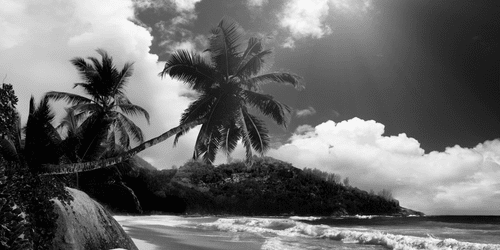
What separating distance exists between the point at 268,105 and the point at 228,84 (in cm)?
182

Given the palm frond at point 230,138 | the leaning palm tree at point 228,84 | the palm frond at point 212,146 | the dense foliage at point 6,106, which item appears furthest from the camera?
the palm frond at point 230,138

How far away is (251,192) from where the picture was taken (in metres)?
92.3

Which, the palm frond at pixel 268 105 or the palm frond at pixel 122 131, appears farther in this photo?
the palm frond at pixel 122 131

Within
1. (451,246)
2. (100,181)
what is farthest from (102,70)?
(451,246)

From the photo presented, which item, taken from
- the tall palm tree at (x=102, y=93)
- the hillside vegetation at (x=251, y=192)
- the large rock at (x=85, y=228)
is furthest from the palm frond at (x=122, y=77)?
the hillside vegetation at (x=251, y=192)

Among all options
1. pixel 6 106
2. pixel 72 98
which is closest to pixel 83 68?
pixel 72 98

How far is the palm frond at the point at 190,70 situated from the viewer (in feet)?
46.7

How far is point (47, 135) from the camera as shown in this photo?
13.0m

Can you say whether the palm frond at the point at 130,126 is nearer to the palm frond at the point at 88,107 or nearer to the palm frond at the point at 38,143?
the palm frond at the point at 88,107

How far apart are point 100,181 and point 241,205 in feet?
213

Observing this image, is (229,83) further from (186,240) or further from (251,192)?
(251,192)

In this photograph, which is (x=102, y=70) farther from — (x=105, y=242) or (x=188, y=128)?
(x=105, y=242)

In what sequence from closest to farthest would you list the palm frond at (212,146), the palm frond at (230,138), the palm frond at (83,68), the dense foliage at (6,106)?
the dense foliage at (6,106) < the palm frond at (212,146) < the palm frond at (230,138) < the palm frond at (83,68)

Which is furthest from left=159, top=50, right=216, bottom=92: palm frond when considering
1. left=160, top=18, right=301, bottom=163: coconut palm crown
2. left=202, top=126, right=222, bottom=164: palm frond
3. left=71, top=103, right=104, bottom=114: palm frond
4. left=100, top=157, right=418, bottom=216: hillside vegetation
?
left=100, top=157, right=418, bottom=216: hillside vegetation
